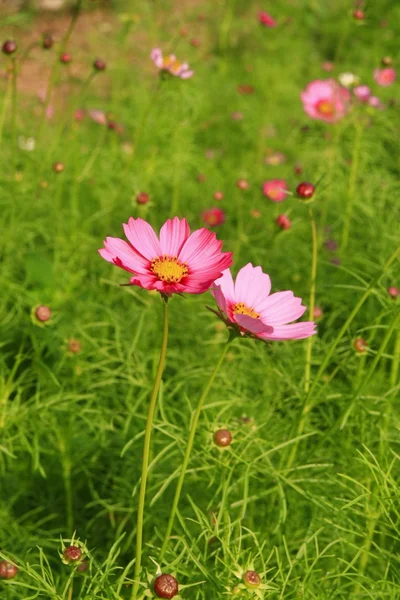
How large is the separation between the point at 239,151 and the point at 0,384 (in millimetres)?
1782

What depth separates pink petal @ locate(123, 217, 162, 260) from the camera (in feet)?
2.65

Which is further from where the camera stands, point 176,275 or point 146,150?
Result: point 146,150

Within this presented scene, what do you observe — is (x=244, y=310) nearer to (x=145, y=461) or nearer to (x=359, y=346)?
(x=145, y=461)

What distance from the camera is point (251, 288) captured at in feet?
2.91

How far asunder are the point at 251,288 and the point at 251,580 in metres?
0.35

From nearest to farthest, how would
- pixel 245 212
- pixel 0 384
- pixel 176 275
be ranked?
pixel 176 275, pixel 0 384, pixel 245 212

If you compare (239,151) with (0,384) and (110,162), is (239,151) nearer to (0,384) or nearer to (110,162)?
(110,162)

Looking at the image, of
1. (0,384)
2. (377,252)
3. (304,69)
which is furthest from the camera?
(304,69)

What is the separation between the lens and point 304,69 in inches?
139

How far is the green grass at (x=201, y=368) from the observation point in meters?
1.07

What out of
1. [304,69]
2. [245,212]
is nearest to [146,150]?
[245,212]

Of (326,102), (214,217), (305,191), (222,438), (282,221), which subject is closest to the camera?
(222,438)

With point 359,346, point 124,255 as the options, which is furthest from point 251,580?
point 359,346

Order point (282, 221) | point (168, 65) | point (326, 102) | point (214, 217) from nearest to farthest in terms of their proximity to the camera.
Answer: point (282, 221) < point (168, 65) < point (214, 217) < point (326, 102)
